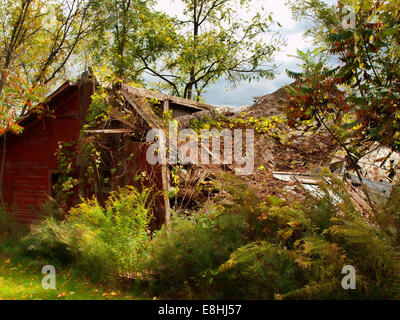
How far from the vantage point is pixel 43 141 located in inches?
478

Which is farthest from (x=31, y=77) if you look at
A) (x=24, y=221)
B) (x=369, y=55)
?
(x=369, y=55)

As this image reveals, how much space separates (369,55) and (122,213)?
5440 mm

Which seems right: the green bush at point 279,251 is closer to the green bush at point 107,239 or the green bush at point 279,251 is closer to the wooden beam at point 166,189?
the green bush at point 107,239

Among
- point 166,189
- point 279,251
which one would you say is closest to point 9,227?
point 166,189

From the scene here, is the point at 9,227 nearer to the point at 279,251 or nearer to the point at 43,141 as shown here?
the point at 43,141

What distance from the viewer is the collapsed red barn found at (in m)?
11.2

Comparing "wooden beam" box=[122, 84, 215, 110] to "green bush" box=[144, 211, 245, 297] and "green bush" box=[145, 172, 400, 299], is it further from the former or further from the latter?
"green bush" box=[144, 211, 245, 297]

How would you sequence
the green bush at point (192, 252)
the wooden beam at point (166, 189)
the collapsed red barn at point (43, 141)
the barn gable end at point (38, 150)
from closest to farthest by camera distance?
1. the green bush at point (192, 252)
2. the wooden beam at point (166, 189)
3. the collapsed red barn at point (43, 141)
4. the barn gable end at point (38, 150)

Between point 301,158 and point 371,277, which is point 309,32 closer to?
point 301,158

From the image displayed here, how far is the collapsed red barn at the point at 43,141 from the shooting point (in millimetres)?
11242

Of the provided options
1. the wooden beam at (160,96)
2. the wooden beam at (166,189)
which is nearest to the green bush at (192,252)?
the wooden beam at (166,189)

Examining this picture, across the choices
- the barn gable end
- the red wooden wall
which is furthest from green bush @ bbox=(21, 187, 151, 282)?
the red wooden wall
